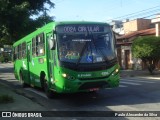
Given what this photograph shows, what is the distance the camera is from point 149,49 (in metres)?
29.4

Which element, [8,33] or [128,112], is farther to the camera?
[8,33]

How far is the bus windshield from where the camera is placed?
12.5m

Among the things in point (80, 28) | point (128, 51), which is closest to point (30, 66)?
point (80, 28)

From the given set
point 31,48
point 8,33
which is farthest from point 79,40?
point 8,33

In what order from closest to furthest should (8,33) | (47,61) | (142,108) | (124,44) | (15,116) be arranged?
1. (15,116)
2. (142,108)
3. (47,61)
4. (8,33)
5. (124,44)

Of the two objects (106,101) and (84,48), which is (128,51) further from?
(84,48)

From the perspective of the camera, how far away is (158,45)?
96.7ft

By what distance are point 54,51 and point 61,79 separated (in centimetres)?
118

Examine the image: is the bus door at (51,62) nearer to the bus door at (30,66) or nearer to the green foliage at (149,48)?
the bus door at (30,66)

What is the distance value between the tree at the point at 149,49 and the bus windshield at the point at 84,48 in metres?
17.1

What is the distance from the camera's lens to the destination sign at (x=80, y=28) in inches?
503

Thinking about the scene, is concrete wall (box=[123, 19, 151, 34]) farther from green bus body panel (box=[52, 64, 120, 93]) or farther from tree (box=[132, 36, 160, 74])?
green bus body panel (box=[52, 64, 120, 93])

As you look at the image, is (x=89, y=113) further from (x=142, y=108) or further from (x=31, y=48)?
(x=31, y=48)

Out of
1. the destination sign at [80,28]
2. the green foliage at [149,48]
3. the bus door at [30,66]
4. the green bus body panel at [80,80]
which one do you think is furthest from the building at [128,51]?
the green bus body panel at [80,80]
